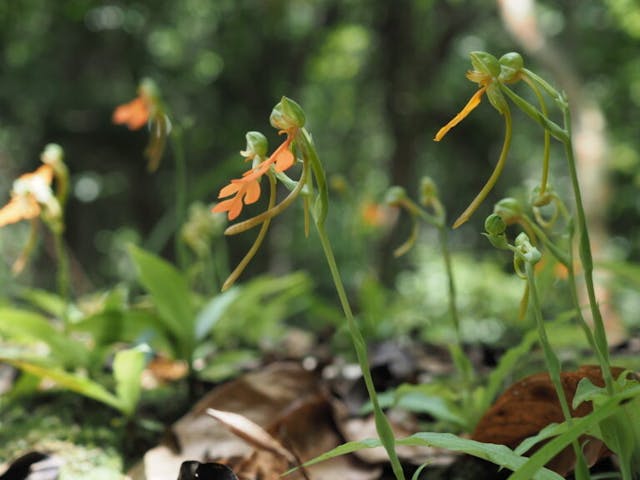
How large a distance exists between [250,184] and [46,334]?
90 centimetres

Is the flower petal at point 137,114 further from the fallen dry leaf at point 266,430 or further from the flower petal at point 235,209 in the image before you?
the flower petal at point 235,209

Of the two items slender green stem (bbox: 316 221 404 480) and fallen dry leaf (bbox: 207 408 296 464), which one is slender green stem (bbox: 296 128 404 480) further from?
fallen dry leaf (bbox: 207 408 296 464)

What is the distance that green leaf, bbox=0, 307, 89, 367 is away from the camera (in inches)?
53.5

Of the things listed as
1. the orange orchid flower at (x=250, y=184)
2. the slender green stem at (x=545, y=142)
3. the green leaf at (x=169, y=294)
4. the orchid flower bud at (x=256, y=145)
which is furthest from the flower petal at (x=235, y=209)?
the green leaf at (x=169, y=294)

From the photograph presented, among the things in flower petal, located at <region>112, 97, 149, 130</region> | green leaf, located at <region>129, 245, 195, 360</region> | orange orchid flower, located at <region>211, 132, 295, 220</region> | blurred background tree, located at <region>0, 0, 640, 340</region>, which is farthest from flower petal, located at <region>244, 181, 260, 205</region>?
blurred background tree, located at <region>0, 0, 640, 340</region>

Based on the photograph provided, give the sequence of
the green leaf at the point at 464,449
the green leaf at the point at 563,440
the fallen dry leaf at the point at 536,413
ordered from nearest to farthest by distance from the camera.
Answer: the green leaf at the point at 563,440, the green leaf at the point at 464,449, the fallen dry leaf at the point at 536,413

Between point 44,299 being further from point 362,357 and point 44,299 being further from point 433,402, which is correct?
point 362,357

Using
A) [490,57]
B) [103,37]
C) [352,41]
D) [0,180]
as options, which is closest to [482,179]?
[352,41]

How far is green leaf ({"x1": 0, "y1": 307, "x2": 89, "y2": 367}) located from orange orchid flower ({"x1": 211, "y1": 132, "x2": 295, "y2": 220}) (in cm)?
88

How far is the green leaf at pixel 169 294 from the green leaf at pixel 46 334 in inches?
7.7

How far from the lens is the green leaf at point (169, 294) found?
4.70ft

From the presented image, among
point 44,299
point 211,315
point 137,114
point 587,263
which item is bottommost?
point 44,299

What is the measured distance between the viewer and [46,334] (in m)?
1.37

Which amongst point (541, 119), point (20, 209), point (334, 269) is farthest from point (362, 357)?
point (20, 209)
